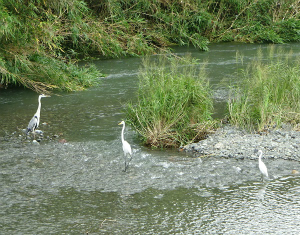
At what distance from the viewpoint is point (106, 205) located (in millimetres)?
5215

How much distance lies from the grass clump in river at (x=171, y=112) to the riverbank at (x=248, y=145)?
0.24 m

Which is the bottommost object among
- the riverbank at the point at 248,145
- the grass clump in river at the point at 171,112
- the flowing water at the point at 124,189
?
the flowing water at the point at 124,189

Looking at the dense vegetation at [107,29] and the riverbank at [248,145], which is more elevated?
the dense vegetation at [107,29]

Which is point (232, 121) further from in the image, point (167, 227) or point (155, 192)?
point (167, 227)

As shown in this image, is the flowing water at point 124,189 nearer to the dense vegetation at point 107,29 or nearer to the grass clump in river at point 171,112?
the grass clump in river at point 171,112

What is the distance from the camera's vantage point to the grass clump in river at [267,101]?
7.32 meters

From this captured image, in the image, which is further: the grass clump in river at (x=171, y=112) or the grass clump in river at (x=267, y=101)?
the grass clump in river at (x=267, y=101)

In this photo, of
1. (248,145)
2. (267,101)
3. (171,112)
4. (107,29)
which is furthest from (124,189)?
(107,29)

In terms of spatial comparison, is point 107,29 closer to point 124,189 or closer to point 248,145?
point 248,145

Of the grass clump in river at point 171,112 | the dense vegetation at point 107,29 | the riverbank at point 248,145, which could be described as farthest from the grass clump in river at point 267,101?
the dense vegetation at point 107,29

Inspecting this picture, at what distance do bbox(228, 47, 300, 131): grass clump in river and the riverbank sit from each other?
0.67 feet

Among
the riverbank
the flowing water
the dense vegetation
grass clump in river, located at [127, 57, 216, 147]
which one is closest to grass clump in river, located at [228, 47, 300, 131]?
the riverbank

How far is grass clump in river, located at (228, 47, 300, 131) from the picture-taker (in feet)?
24.0

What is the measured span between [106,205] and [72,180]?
0.82 m
